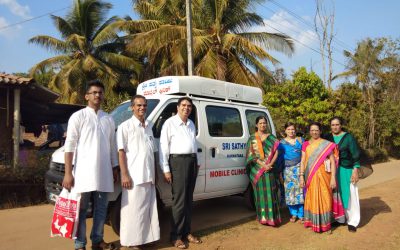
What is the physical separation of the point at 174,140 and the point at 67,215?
1499 millimetres

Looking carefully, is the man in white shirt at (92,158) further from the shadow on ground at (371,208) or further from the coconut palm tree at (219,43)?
the coconut palm tree at (219,43)

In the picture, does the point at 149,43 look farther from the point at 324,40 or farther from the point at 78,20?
the point at 324,40

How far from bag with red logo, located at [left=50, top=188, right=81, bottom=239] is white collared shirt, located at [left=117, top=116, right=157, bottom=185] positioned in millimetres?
672

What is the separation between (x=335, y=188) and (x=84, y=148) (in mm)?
3653

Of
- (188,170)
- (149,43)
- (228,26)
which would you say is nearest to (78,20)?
(149,43)

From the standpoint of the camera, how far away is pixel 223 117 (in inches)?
235

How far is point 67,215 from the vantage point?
388 centimetres

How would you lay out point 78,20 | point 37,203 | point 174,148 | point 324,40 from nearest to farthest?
point 174,148 → point 37,203 → point 78,20 → point 324,40

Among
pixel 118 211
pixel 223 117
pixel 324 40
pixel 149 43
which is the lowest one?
pixel 118 211

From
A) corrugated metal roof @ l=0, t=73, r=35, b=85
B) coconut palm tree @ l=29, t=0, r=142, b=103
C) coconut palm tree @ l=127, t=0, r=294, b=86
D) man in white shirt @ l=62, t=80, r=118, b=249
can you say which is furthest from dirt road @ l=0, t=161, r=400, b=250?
Answer: coconut palm tree @ l=29, t=0, r=142, b=103

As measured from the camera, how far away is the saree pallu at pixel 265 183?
5.64 m

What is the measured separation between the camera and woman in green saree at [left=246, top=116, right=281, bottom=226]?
5641mm

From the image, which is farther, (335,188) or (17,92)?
(17,92)

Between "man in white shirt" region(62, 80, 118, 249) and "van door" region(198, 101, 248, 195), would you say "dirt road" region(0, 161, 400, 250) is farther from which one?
"man in white shirt" region(62, 80, 118, 249)
